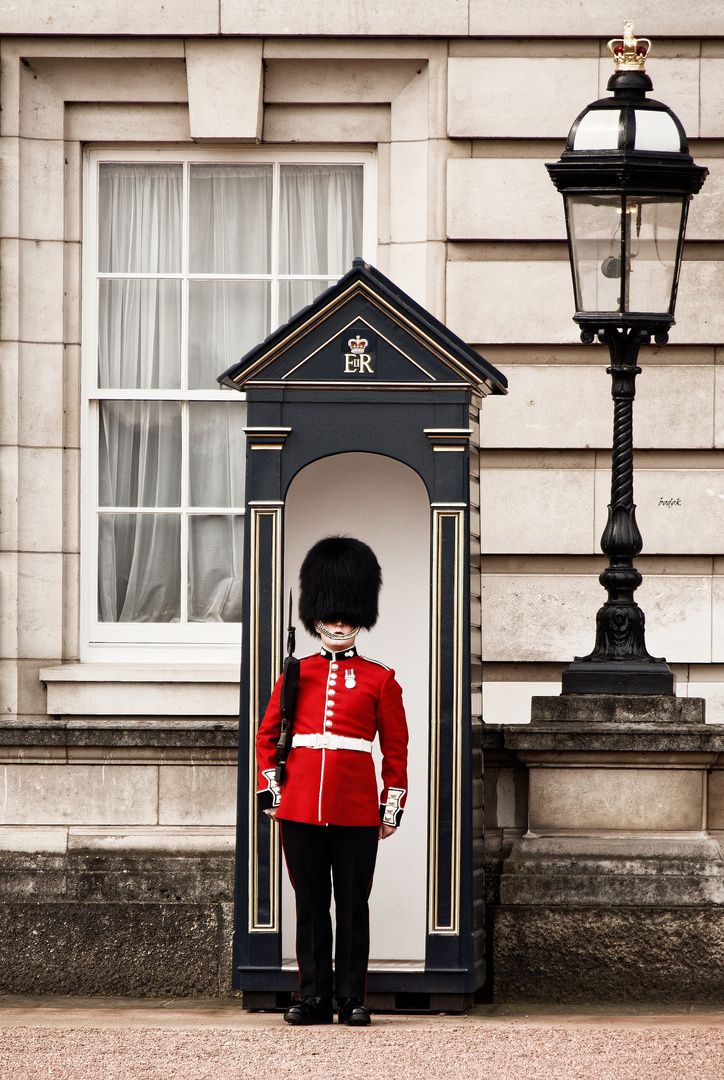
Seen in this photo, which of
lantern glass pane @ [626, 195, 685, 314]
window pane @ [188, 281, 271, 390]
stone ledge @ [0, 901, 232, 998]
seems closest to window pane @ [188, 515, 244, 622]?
window pane @ [188, 281, 271, 390]

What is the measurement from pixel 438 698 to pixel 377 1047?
3.76ft

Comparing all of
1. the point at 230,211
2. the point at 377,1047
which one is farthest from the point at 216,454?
the point at 377,1047

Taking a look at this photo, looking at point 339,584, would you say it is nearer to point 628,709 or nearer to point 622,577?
point 622,577

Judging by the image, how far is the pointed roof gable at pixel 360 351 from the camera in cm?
482

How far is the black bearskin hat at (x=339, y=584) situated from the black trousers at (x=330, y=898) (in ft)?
2.25

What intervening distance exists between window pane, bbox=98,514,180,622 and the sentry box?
6.54 feet

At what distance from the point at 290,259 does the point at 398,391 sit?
7.38 feet

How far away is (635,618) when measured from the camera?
5203mm

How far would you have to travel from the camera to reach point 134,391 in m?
6.86

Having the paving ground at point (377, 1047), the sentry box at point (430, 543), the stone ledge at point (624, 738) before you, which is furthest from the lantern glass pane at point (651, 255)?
the paving ground at point (377, 1047)

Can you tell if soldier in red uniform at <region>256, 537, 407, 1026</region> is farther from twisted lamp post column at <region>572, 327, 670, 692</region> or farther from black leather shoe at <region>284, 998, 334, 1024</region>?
twisted lamp post column at <region>572, 327, 670, 692</region>

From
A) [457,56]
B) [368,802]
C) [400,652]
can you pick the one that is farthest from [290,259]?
[368,802]

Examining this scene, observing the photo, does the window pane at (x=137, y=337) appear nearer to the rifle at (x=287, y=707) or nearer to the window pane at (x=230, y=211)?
the window pane at (x=230, y=211)

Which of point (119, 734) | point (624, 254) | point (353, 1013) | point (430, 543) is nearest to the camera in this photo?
point (353, 1013)
